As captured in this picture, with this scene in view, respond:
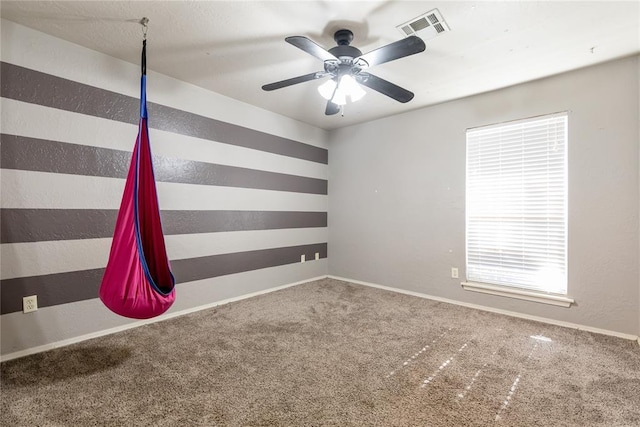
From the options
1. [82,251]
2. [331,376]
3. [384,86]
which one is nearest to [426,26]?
[384,86]

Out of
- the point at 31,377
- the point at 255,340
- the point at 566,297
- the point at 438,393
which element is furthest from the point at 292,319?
the point at 566,297

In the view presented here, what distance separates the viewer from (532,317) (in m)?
2.86

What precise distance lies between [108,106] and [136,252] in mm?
1468

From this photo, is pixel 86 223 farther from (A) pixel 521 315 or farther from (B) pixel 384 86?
(A) pixel 521 315

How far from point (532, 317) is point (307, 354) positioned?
228 cm

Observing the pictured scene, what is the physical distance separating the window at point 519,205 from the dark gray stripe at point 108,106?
2.59 meters

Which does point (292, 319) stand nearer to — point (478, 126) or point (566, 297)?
point (566, 297)

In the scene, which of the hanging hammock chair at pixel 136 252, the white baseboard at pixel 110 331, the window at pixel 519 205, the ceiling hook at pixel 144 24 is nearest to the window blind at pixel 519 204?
the window at pixel 519 205

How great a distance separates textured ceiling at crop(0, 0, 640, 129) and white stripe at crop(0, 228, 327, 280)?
159 cm

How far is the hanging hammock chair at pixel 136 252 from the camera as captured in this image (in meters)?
1.78

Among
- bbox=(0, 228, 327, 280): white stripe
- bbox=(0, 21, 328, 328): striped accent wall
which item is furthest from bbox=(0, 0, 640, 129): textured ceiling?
bbox=(0, 228, 327, 280): white stripe

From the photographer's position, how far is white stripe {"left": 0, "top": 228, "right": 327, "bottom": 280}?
208 cm

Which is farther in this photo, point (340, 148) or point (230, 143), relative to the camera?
point (340, 148)

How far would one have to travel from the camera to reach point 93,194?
241 centimetres
